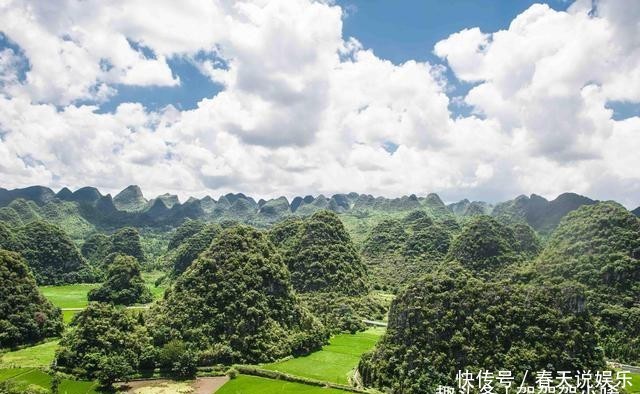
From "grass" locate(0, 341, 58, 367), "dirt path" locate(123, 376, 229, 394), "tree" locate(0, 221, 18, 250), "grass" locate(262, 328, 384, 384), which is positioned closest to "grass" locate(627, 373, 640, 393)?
"grass" locate(262, 328, 384, 384)

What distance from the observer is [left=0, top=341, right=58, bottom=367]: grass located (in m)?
52.3

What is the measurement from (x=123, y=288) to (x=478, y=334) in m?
71.7

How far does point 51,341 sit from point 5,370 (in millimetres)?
13552

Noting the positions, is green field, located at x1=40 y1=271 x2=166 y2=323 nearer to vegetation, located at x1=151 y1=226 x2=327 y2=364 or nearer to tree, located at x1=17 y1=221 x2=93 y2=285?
tree, located at x1=17 y1=221 x2=93 y2=285

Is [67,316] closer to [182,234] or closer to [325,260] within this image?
[325,260]

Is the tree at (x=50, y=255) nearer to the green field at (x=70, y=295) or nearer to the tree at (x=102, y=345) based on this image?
the green field at (x=70, y=295)

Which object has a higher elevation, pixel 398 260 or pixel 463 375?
pixel 398 260

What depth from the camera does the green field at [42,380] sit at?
45.5m

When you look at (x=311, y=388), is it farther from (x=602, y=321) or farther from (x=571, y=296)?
(x=602, y=321)

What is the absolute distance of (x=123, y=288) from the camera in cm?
9325

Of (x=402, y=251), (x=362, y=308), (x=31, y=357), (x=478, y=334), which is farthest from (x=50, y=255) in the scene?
(x=478, y=334)

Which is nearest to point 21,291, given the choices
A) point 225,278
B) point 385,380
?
point 225,278

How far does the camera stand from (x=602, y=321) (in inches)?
2422

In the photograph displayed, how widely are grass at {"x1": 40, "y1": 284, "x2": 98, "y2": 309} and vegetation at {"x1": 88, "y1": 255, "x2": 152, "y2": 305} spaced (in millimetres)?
3499
